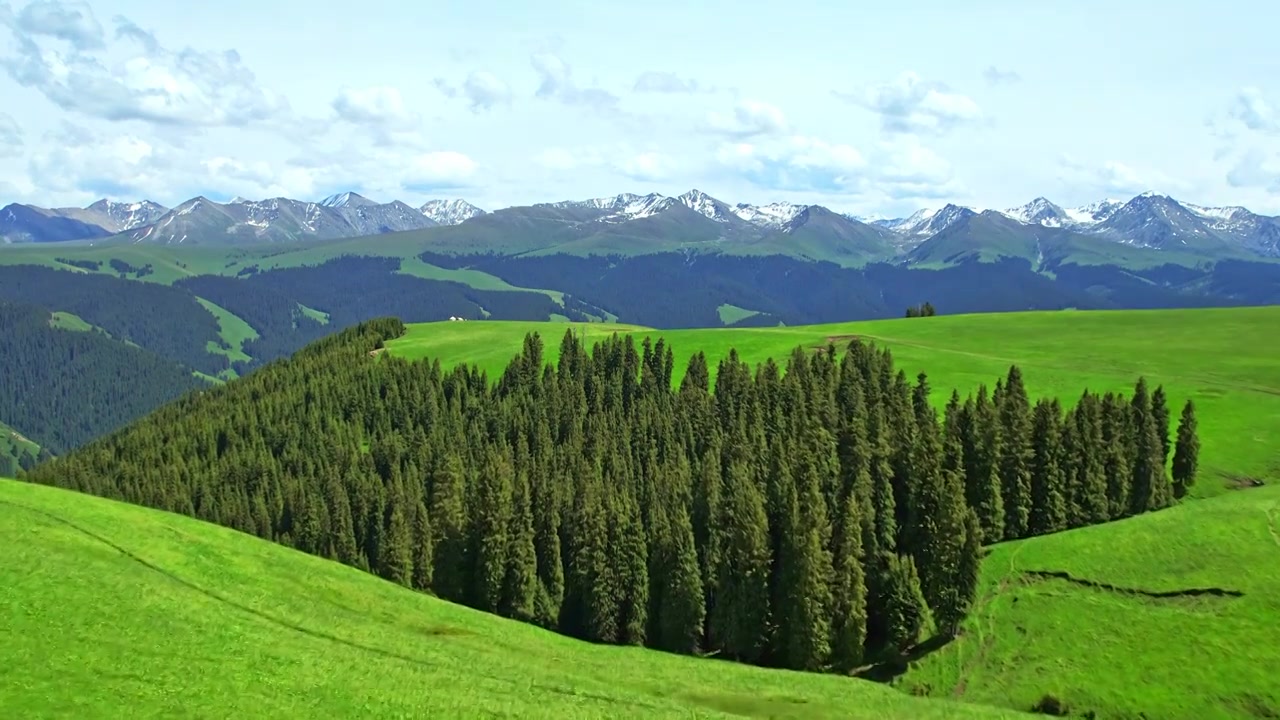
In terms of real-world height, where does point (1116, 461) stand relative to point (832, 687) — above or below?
above

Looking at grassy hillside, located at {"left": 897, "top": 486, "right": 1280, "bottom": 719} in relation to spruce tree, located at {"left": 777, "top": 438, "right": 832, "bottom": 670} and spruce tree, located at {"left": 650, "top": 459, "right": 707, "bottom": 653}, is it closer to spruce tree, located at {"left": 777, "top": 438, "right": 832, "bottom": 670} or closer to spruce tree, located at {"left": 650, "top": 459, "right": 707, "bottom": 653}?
spruce tree, located at {"left": 777, "top": 438, "right": 832, "bottom": 670}

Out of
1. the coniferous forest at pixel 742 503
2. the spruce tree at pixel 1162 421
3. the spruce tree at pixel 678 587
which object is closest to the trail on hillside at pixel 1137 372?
the coniferous forest at pixel 742 503

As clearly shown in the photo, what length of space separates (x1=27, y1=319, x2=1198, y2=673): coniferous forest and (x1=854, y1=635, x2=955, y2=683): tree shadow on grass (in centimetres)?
114

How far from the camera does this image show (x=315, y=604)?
6500 centimetres

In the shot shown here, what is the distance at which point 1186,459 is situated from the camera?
110312mm

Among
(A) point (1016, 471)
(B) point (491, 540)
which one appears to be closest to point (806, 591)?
(A) point (1016, 471)

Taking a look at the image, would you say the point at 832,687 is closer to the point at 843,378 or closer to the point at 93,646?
the point at 93,646

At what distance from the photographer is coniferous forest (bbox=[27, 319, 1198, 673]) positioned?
86.8 metres

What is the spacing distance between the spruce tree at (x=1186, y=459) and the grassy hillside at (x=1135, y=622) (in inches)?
611

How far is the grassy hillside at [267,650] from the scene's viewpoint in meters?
41.9

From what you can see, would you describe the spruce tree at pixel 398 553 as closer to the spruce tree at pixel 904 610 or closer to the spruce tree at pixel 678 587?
the spruce tree at pixel 678 587

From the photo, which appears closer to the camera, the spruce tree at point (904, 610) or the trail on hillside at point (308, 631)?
the trail on hillside at point (308, 631)

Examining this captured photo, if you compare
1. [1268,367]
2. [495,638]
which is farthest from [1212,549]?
[1268,367]

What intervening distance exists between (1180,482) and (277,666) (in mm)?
106585
